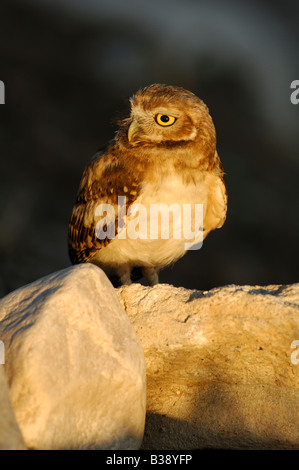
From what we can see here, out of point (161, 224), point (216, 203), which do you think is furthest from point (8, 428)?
point (216, 203)

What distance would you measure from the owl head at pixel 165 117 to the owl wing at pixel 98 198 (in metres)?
0.25

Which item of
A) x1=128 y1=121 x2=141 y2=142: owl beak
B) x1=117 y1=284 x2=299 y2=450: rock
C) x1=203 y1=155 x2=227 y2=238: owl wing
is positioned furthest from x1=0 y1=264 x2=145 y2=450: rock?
x1=203 y1=155 x2=227 y2=238: owl wing

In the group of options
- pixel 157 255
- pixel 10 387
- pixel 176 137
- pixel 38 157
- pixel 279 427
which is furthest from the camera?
pixel 38 157

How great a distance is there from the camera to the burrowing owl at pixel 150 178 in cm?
348

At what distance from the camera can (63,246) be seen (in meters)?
7.37

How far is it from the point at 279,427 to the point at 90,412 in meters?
1.03

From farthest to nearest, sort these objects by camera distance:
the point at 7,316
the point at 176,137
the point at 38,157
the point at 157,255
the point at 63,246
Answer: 1. the point at 63,246
2. the point at 38,157
3. the point at 157,255
4. the point at 176,137
5. the point at 7,316

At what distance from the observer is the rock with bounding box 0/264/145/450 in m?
2.04

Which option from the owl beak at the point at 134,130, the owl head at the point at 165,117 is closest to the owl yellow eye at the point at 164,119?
the owl head at the point at 165,117

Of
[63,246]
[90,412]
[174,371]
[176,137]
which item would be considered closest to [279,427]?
[174,371]

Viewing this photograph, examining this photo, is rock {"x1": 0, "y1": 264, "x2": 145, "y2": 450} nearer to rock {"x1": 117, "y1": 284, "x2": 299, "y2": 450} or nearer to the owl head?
rock {"x1": 117, "y1": 284, "x2": 299, "y2": 450}

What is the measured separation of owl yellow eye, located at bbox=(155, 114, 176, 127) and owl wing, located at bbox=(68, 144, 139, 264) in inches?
14.1

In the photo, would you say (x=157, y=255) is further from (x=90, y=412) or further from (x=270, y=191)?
A: (x=270, y=191)

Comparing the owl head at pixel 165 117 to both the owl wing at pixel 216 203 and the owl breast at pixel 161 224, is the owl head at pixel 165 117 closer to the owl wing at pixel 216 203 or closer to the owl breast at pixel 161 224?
the owl breast at pixel 161 224
